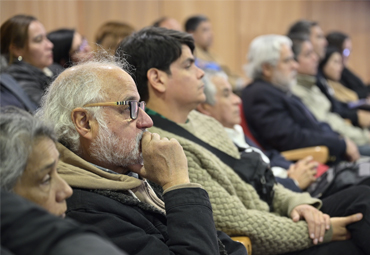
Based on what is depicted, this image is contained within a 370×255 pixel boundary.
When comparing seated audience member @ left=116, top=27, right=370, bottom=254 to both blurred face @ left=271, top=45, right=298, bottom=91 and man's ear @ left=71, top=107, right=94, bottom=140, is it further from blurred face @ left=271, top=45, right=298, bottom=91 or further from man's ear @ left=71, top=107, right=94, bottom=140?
blurred face @ left=271, top=45, right=298, bottom=91

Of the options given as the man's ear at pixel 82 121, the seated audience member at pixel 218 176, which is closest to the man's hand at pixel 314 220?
the seated audience member at pixel 218 176

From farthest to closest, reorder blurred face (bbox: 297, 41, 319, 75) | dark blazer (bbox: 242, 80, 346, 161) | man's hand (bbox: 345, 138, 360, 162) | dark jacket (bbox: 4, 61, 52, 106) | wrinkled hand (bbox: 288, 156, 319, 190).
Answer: blurred face (bbox: 297, 41, 319, 75) → man's hand (bbox: 345, 138, 360, 162) → dark blazer (bbox: 242, 80, 346, 161) → dark jacket (bbox: 4, 61, 52, 106) → wrinkled hand (bbox: 288, 156, 319, 190)

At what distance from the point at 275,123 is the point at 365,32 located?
5904 millimetres

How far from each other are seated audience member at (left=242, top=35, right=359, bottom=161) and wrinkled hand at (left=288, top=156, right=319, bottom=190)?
645 millimetres

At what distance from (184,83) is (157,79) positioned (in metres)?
0.11

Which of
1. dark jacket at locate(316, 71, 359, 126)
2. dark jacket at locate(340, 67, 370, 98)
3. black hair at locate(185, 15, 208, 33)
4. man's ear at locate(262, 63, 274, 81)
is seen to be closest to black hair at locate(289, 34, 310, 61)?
dark jacket at locate(316, 71, 359, 126)

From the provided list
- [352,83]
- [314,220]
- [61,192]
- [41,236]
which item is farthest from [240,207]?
[352,83]

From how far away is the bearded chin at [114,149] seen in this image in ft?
4.89

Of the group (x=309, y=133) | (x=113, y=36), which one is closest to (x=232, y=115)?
(x=309, y=133)

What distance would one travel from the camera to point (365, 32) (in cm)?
840

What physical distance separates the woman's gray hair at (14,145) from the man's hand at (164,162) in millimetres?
476

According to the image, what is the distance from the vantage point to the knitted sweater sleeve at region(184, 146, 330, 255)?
1.77m

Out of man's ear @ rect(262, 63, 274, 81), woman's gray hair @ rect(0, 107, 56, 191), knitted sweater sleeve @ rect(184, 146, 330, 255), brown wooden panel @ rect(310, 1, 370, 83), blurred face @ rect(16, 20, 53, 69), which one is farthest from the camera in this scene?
brown wooden panel @ rect(310, 1, 370, 83)

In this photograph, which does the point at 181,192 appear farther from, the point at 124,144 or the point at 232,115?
the point at 232,115
